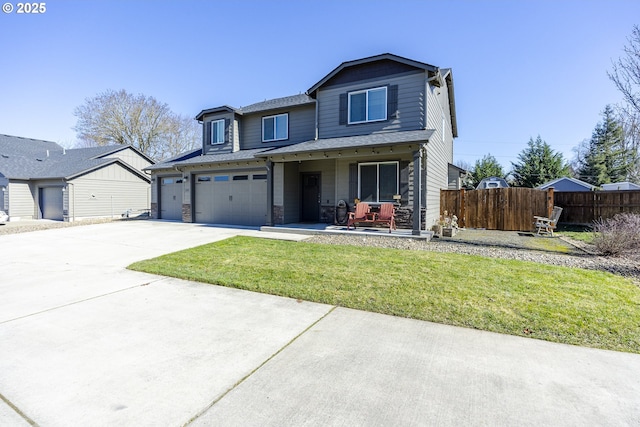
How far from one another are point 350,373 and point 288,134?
40.6 ft

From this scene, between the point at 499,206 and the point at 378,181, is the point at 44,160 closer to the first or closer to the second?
the point at 378,181

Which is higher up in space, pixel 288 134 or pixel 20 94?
pixel 20 94

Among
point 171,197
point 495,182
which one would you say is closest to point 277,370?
point 171,197

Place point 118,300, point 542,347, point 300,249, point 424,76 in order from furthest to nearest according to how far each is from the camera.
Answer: point 424,76, point 300,249, point 118,300, point 542,347

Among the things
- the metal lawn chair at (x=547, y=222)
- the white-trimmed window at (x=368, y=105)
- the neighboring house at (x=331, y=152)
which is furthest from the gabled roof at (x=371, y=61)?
the metal lawn chair at (x=547, y=222)

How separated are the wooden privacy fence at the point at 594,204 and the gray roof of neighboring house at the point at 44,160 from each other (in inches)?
1007

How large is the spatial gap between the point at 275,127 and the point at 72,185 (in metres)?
13.3

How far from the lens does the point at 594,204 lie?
523 inches

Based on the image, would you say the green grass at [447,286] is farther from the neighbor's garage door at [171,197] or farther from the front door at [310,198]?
the neighbor's garage door at [171,197]

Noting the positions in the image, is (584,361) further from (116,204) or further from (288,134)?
(116,204)

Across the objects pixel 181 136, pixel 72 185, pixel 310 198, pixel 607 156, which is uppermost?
pixel 181 136

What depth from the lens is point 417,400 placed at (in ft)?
7.23

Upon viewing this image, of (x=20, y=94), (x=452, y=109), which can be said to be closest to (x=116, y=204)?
(x=20, y=94)

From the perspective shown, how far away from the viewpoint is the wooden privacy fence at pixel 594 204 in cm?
1252
